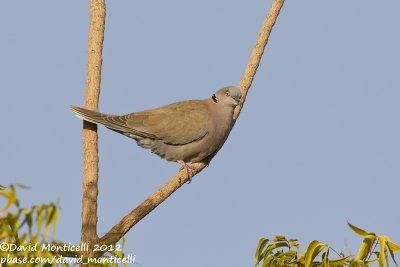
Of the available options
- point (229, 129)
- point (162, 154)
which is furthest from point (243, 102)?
point (162, 154)

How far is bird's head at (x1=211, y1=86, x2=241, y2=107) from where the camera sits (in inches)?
347

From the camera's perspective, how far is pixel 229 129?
9562 mm

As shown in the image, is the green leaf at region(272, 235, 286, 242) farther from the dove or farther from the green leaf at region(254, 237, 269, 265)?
the dove

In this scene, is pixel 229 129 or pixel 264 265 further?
pixel 229 129

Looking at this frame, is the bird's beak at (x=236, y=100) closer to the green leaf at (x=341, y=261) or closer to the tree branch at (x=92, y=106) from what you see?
the tree branch at (x=92, y=106)

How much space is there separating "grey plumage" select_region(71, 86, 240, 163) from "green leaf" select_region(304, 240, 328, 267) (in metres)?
3.58

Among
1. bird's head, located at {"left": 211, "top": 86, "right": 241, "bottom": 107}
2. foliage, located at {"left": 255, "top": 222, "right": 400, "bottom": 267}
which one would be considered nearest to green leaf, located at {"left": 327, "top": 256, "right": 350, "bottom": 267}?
foliage, located at {"left": 255, "top": 222, "right": 400, "bottom": 267}

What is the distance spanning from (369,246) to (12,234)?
256 centimetres

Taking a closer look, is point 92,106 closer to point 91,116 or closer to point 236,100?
point 91,116

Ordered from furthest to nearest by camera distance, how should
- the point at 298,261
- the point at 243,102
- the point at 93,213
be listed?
the point at 243,102 → the point at 93,213 → the point at 298,261

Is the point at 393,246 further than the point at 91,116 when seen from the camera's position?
No

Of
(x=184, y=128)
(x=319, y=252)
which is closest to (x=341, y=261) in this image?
(x=319, y=252)

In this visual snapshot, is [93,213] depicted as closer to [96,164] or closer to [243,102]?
[96,164]

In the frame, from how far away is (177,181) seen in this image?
7777 millimetres
